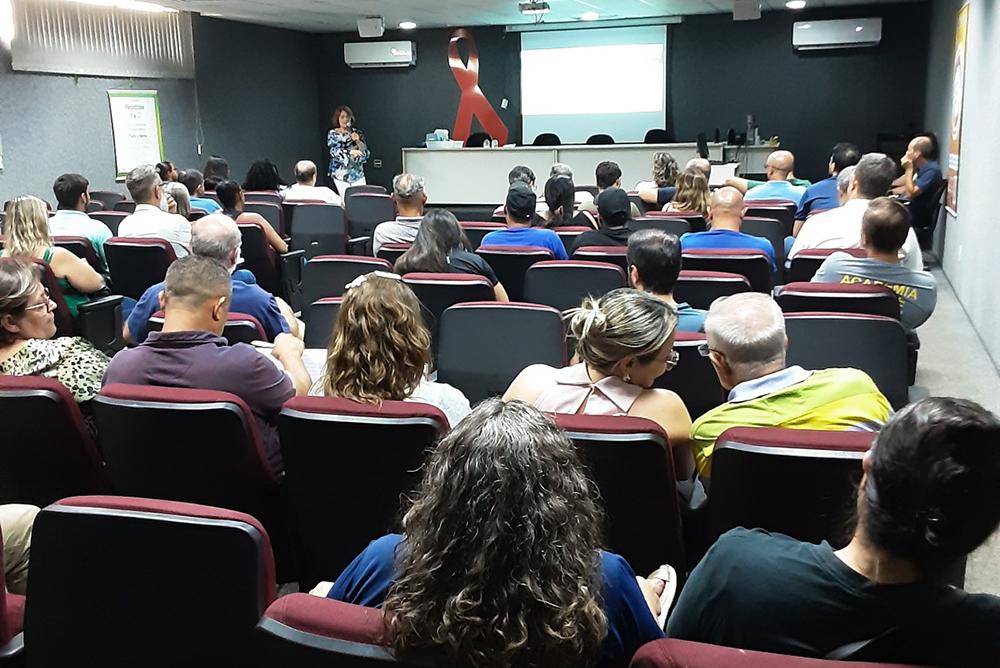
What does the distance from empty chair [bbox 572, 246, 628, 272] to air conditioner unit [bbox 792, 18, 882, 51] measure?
Answer: 8.88 meters

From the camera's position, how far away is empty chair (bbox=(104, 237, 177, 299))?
4.89 m

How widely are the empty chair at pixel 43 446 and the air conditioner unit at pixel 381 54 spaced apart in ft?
41.2

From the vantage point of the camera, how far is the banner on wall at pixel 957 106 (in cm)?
743

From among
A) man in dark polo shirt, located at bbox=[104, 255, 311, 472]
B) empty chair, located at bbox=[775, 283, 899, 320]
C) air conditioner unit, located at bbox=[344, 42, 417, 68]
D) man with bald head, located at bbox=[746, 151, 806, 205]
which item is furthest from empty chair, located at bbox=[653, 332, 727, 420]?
air conditioner unit, located at bbox=[344, 42, 417, 68]

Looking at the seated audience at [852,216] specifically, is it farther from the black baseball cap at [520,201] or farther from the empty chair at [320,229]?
the empty chair at [320,229]

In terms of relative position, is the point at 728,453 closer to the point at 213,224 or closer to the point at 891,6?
the point at 213,224

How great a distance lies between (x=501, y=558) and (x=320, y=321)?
9.19 feet

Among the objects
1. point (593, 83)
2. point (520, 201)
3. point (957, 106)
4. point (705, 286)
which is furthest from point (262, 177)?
point (957, 106)

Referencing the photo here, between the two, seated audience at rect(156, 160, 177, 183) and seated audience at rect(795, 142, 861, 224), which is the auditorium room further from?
seated audience at rect(156, 160, 177, 183)

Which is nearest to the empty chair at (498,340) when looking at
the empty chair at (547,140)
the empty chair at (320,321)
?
the empty chair at (320,321)

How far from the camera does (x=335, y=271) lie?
4605mm

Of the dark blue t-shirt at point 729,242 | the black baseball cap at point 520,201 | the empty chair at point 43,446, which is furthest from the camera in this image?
the black baseball cap at point 520,201

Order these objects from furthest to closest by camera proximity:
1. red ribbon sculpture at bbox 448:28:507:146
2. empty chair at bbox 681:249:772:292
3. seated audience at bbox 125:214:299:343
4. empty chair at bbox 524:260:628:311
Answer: red ribbon sculpture at bbox 448:28:507:146, empty chair at bbox 681:249:772:292, empty chair at bbox 524:260:628:311, seated audience at bbox 125:214:299:343

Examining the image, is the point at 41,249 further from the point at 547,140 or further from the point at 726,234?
the point at 547,140
